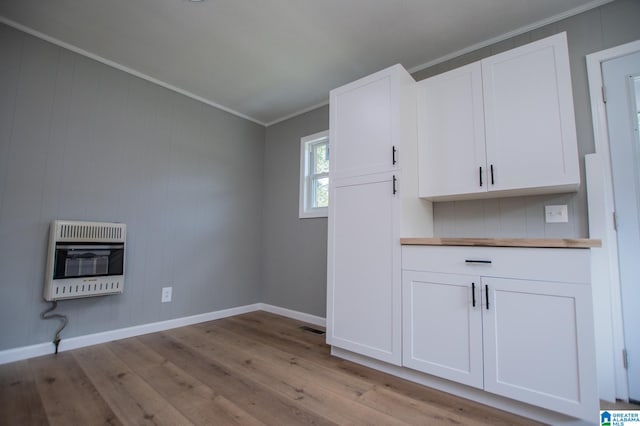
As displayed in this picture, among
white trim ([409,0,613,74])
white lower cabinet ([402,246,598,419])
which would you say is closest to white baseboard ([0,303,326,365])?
white lower cabinet ([402,246,598,419])

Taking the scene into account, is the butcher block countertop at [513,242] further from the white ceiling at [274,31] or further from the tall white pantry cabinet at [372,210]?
the white ceiling at [274,31]

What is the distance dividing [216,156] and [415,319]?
273 cm

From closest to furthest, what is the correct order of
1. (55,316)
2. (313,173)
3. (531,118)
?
(531,118), (55,316), (313,173)

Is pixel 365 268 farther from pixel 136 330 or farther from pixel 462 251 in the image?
pixel 136 330

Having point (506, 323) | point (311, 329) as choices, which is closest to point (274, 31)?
point (506, 323)

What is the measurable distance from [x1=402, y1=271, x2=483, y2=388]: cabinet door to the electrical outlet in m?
2.28

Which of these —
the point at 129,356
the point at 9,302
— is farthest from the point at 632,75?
the point at 9,302

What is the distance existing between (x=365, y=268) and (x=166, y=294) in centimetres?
204

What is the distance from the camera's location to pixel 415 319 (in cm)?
179

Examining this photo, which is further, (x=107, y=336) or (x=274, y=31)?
(x=107, y=336)

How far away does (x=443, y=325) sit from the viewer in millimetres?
1686

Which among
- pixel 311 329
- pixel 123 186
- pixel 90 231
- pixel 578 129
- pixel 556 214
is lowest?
pixel 311 329

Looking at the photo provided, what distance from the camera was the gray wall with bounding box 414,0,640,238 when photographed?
177 cm

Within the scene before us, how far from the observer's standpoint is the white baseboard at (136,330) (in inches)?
80.0
